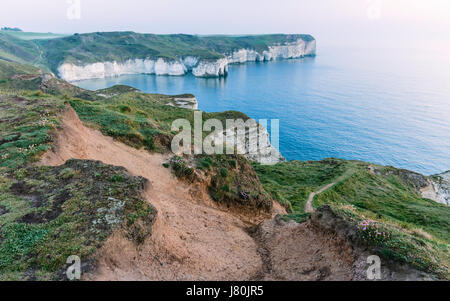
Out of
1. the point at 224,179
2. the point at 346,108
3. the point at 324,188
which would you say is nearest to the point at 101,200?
the point at 224,179

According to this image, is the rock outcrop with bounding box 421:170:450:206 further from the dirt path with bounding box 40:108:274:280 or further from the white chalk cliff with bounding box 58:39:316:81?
the white chalk cliff with bounding box 58:39:316:81

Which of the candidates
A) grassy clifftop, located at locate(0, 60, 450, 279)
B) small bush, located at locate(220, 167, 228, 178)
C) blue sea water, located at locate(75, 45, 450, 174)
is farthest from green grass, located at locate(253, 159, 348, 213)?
blue sea water, located at locate(75, 45, 450, 174)

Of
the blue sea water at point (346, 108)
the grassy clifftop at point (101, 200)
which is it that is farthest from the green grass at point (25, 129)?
the blue sea water at point (346, 108)

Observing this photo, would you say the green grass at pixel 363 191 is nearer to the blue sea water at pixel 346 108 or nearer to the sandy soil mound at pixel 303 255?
the sandy soil mound at pixel 303 255

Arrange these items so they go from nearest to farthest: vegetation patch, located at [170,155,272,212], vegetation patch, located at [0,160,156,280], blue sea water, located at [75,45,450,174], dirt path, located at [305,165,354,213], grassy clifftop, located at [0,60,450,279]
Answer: vegetation patch, located at [0,160,156,280] < grassy clifftop, located at [0,60,450,279] < vegetation patch, located at [170,155,272,212] < dirt path, located at [305,165,354,213] < blue sea water, located at [75,45,450,174]

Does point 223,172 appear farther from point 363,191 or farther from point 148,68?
point 148,68

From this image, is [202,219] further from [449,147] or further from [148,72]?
[148,72]
